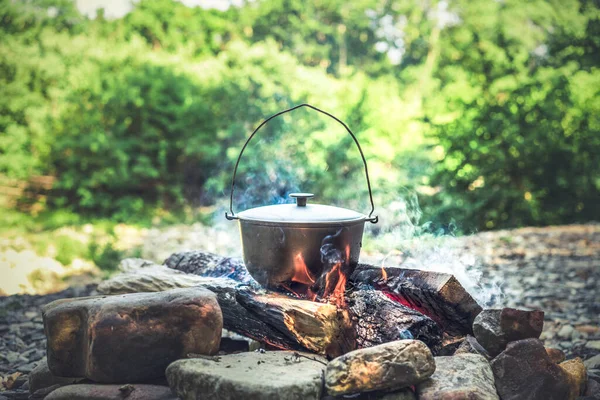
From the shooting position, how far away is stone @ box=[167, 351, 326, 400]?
212 centimetres

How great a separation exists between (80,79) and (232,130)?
2.81m

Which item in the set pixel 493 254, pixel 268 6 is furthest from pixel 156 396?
pixel 268 6

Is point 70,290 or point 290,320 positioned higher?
point 290,320

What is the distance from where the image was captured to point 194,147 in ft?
30.5

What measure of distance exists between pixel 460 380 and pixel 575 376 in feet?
2.60

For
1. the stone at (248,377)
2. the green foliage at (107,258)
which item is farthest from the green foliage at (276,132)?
the stone at (248,377)

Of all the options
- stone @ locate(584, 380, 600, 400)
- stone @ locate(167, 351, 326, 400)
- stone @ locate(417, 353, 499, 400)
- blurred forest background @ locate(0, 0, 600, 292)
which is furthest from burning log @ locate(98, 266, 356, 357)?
blurred forest background @ locate(0, 0, 600, 292)

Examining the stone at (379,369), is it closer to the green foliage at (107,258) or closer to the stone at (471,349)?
the stone at (471,349)

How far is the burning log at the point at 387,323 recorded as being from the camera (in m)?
2.63

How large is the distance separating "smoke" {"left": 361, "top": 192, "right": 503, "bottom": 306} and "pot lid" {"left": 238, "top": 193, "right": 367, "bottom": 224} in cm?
74

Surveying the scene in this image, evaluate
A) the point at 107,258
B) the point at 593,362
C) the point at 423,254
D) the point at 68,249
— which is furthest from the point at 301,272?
the point at 68,249

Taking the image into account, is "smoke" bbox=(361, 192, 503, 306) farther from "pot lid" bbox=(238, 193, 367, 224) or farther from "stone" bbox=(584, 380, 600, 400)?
"stone" bbox=(584, 380, 600, 400)

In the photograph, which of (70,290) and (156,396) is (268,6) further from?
(156,396)

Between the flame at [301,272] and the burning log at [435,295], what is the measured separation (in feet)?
1.32
